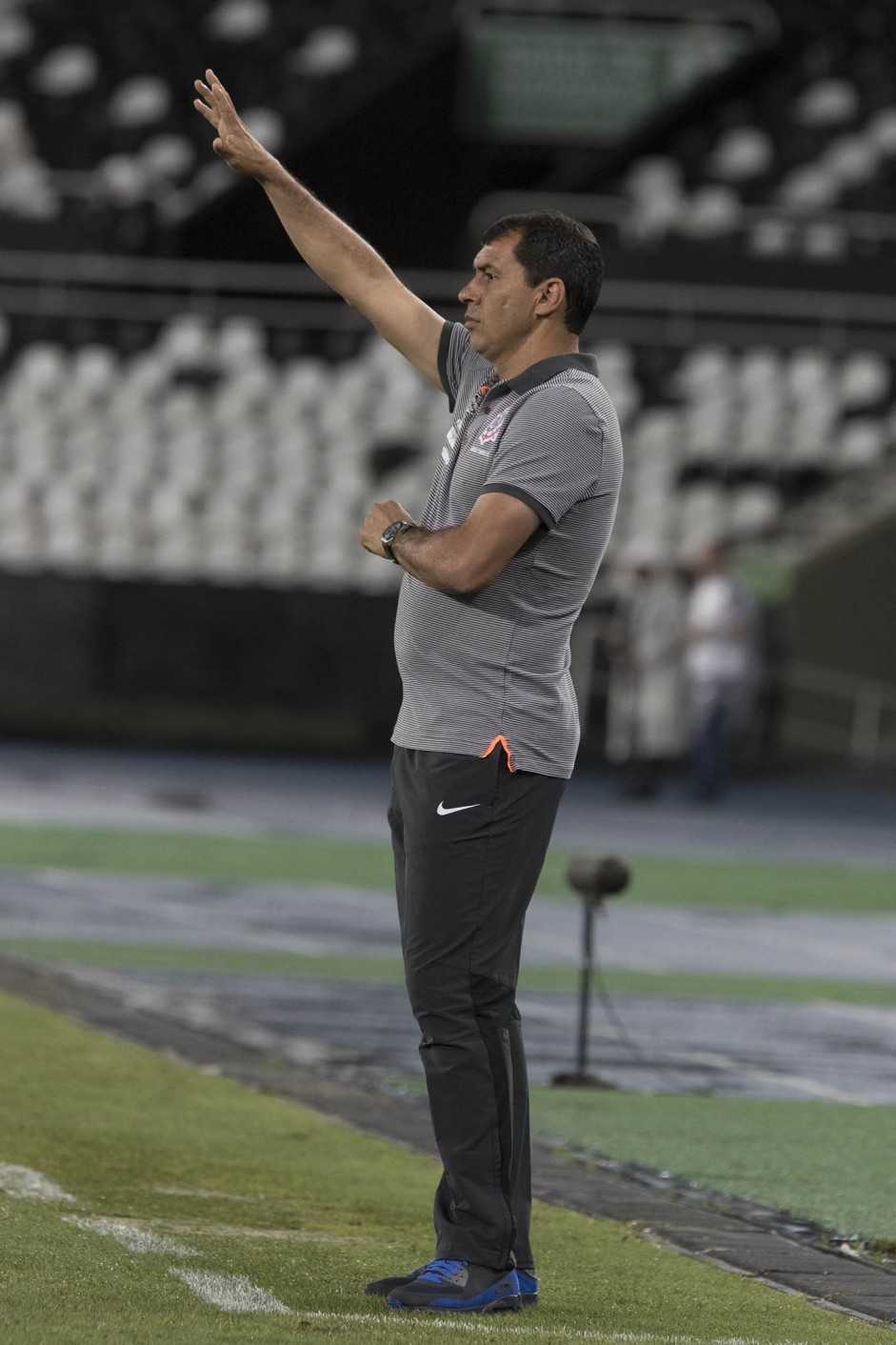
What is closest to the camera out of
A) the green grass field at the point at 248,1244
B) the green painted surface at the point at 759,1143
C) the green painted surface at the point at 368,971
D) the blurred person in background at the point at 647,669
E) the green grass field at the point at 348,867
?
the green grass field at the point at 248,1244

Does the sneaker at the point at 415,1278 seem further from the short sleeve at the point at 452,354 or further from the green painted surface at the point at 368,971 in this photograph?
the green painted surface at the point at 368,971

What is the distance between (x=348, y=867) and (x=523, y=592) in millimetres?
10651

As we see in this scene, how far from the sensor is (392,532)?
4652mm

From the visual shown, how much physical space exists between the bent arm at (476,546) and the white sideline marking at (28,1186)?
1923mm

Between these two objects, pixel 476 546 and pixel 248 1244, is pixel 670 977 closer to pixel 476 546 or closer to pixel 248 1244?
pixel 248 1244

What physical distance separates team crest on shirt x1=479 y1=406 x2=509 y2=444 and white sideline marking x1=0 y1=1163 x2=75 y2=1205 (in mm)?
2132

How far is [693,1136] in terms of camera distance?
24.2 ft

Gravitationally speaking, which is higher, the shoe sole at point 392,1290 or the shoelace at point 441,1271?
the shoelace at point 441,1271

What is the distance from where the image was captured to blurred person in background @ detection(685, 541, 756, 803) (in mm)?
21312

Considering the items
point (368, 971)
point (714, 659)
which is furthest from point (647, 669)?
point (368, 971)

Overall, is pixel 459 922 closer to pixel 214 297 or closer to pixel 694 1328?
pixel 694 1328

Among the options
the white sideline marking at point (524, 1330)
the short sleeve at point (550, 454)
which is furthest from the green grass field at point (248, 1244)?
the short sleeve at point (550, 454)

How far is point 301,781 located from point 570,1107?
14017mm

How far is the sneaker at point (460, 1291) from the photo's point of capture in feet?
14.9
